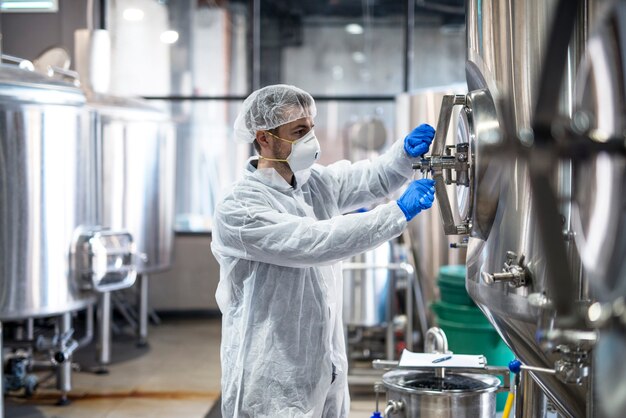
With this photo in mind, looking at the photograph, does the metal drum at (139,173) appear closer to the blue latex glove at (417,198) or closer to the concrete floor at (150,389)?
the concrete floor at (150,389)

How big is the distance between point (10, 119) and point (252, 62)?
2.90 m

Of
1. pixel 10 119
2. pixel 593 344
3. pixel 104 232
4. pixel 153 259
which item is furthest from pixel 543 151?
pixel 153 259

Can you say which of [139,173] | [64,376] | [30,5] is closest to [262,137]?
[64,376]

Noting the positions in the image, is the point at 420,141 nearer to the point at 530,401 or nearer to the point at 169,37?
the point at 530,401

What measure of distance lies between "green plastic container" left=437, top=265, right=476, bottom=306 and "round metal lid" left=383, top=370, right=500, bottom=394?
152 centimetres

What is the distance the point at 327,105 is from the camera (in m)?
6.30

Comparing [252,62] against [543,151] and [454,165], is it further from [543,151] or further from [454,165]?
[543,151]

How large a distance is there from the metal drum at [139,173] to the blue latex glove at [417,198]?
117 inches

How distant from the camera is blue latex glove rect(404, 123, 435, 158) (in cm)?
212

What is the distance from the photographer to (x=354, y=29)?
653cm

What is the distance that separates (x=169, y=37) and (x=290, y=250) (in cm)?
474

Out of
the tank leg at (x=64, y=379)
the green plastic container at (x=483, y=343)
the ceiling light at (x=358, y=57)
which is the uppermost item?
the ceiling light at (x=358, y=57)

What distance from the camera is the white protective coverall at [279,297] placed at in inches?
75.4

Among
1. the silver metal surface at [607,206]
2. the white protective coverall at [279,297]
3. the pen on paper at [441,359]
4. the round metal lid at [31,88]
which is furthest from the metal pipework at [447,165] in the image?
the round metal lid at [31,88]
